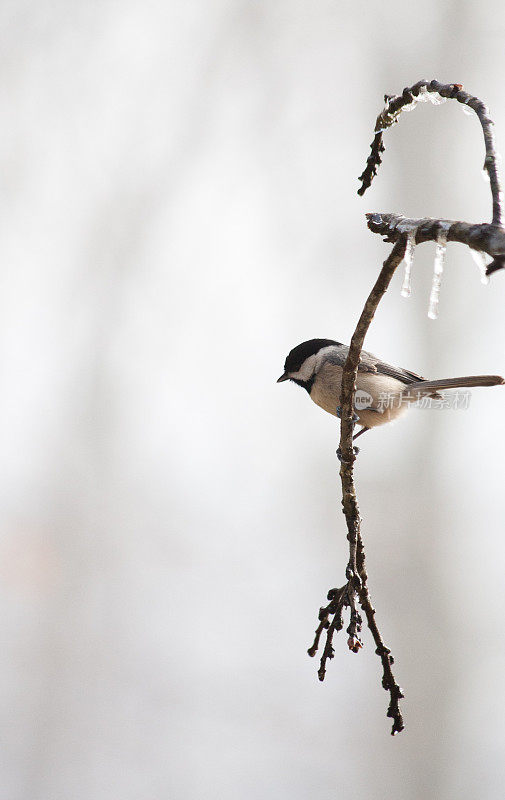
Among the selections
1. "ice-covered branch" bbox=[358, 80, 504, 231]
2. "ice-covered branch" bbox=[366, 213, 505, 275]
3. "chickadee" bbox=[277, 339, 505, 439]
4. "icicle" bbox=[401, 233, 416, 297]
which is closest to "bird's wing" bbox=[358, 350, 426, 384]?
"chickadee" bbox=[277, 339, 505, 439]

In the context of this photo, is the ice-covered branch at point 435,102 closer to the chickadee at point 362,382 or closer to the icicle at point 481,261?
the icicle at point 481,261

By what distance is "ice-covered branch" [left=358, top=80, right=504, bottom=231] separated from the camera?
3.13 feet

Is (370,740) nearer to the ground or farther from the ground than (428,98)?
nearer to the ground

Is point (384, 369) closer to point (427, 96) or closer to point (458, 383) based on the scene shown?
point (458, 383)

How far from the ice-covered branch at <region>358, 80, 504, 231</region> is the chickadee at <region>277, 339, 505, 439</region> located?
1227mm

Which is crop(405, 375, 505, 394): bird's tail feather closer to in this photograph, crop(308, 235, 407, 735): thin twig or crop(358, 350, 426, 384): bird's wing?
crop(358, 350, 426, 384): bird's wing

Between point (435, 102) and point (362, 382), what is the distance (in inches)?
75.3

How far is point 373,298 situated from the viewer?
4.06 feet

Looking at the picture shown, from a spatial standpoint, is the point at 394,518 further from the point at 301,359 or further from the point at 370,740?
the point at 301,359

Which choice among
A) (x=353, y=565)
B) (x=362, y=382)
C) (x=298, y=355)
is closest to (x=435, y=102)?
(x=353, y=565)

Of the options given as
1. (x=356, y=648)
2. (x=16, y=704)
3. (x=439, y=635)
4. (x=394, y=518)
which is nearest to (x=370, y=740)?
(x=439, y=635)

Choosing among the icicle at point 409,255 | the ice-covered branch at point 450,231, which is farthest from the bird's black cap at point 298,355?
the ice-covered branch at point 450,231

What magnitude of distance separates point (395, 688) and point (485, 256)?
2.31ft

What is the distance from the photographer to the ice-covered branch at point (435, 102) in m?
0.95
